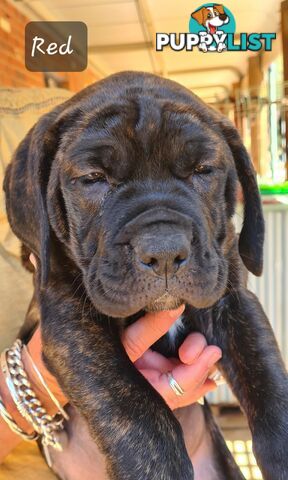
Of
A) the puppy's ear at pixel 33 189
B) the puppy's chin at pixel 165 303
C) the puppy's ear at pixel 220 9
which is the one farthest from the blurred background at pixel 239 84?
the puppy's chin at pixel 165 303

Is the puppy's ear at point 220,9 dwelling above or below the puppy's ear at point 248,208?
above

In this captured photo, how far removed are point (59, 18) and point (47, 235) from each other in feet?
9.65

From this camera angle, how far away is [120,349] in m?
1.77

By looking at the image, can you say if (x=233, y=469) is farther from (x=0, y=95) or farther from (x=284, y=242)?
(x=284, y=242)

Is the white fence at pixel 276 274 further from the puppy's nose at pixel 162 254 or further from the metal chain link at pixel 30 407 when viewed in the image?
the puppy's nose at pixel 162 254

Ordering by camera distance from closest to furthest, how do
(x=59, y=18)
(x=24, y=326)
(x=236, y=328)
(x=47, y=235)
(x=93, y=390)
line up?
(x=93, y=390) → (x=47, y=235) → (x=236, y=328) → (x=24, y=326) → (x=59, y=18)

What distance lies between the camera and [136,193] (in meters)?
1.76

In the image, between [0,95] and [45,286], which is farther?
[0,95]

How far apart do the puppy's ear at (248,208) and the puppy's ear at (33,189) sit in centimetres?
68

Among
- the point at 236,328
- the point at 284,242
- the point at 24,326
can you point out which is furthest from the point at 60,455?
the point at 284,242

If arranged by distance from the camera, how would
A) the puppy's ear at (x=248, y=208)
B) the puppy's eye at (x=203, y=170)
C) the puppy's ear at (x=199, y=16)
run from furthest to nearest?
the puppy's ear at (x=199, y=16) → the puppy's ear at (x=248, y=208) → the puppy's eye at (x=203, y=170)

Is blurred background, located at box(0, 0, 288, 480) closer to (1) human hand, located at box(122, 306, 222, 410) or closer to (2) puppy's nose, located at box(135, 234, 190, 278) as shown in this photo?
(1) human hand, located at box(122, 306, 222, 410)

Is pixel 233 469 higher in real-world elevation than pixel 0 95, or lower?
lower

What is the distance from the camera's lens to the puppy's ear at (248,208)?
2.12m
